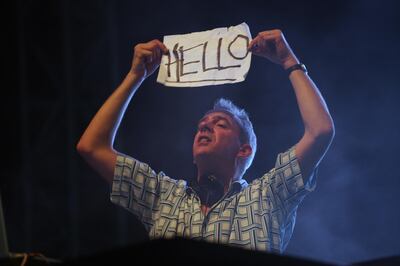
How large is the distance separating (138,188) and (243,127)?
19.7 inches

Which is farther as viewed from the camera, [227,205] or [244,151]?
[244,151]

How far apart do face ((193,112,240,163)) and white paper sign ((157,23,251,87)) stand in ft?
0.53

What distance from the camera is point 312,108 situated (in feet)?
8.67

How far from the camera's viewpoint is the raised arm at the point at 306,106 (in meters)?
2.60

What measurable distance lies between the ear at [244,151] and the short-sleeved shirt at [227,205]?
120mm

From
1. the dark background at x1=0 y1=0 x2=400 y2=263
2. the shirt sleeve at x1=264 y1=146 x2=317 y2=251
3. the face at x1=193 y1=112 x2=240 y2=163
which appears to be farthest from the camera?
the dark background at x1=0 y1=0 x2=400 y2=263

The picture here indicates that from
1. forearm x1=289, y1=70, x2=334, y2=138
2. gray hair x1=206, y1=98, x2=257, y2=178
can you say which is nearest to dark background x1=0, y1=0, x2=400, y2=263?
gray hair x1=206, y1=98, x2=257, y2=178

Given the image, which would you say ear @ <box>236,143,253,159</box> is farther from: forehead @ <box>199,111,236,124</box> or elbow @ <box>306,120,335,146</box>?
elbow @ <box>306,120,335,146</box>

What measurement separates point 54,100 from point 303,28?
1.65 meters

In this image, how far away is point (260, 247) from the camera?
259 centimetres

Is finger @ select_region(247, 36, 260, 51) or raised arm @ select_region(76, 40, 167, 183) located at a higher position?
finger @ select_region(247, 36, 260, 51)

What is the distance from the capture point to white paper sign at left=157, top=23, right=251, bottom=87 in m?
2.78

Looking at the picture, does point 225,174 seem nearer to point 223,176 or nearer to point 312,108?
point 223,176

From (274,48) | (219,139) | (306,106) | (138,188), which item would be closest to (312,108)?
(306,106)
